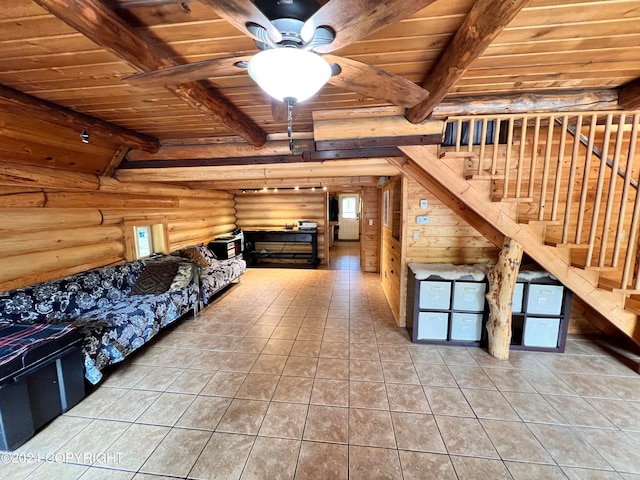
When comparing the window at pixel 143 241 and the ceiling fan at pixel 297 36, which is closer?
the ceiling fan at pixel 297 36

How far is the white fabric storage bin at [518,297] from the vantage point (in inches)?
106

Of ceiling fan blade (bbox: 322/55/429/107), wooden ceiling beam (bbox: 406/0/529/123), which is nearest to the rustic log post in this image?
wooden ceiling beam (bbox: 406/0/529/123)

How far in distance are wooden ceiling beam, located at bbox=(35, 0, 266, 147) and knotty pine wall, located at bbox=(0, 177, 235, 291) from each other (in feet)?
6.78

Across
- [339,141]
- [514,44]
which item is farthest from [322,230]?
[514,44]

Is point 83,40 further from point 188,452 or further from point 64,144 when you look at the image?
point 188,452

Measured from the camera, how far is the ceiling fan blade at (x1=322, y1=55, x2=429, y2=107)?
3.80ft

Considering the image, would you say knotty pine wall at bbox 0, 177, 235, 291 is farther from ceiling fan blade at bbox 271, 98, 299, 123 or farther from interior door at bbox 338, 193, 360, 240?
interior door at bbox 338, 193, 360, 240

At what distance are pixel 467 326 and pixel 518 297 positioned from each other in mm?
583

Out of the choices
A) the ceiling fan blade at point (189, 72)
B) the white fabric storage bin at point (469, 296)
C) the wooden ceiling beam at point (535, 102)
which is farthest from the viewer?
the white fabric storage bin at point (469, 296)

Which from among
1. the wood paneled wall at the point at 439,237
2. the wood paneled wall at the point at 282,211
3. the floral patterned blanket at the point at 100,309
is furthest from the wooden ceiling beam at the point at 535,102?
the wood paneled wall at the point at 282,211

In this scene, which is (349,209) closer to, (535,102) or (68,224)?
(535,102)

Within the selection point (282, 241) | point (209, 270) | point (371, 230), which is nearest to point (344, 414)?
point (209, 270)

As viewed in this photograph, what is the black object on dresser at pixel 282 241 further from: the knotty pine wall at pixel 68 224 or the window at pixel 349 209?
the window at pixel 349 209

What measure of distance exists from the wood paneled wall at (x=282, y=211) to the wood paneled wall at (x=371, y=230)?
1.10 m
